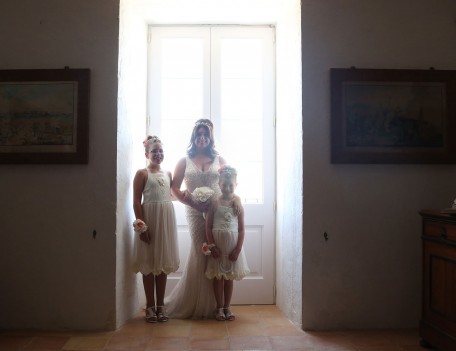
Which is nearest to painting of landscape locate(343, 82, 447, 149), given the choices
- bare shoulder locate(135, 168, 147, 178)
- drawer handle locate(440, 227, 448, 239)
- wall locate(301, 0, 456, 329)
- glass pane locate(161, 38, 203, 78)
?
wall locate(301, 0, 456, 329)

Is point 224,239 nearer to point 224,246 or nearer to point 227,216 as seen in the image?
point 224,246

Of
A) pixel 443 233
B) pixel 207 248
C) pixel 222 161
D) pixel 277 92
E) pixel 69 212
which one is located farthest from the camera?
pixel 277 92

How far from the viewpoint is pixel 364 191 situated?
10.1ft

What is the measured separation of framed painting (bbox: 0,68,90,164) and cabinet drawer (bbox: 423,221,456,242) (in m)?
2.39

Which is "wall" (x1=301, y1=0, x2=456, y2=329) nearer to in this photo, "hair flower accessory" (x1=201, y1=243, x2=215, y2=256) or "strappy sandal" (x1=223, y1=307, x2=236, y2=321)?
"strappy sandal" (x1=223, y1=307, x2=236, y2=321)

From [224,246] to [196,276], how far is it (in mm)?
365

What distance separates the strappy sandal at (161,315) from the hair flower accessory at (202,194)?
0.89 metres

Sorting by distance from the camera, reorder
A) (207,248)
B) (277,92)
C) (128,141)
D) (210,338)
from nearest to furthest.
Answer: (210,338), (207,248), (128,141), (277,92)

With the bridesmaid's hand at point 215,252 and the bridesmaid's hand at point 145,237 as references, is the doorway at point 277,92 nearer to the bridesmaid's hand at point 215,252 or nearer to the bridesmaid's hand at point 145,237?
the bridesmaid's hand at point 145,237

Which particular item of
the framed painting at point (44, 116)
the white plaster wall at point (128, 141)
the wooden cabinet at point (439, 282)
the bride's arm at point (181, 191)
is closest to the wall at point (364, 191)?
the wooden cabinet at point (439, 282)

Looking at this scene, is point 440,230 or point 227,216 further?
point 227,216

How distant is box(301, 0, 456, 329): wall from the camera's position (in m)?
3.04

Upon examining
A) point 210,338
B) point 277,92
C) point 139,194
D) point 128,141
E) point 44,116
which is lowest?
point 210,338

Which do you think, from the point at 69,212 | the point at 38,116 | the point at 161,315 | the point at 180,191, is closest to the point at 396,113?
the point at 180,191
